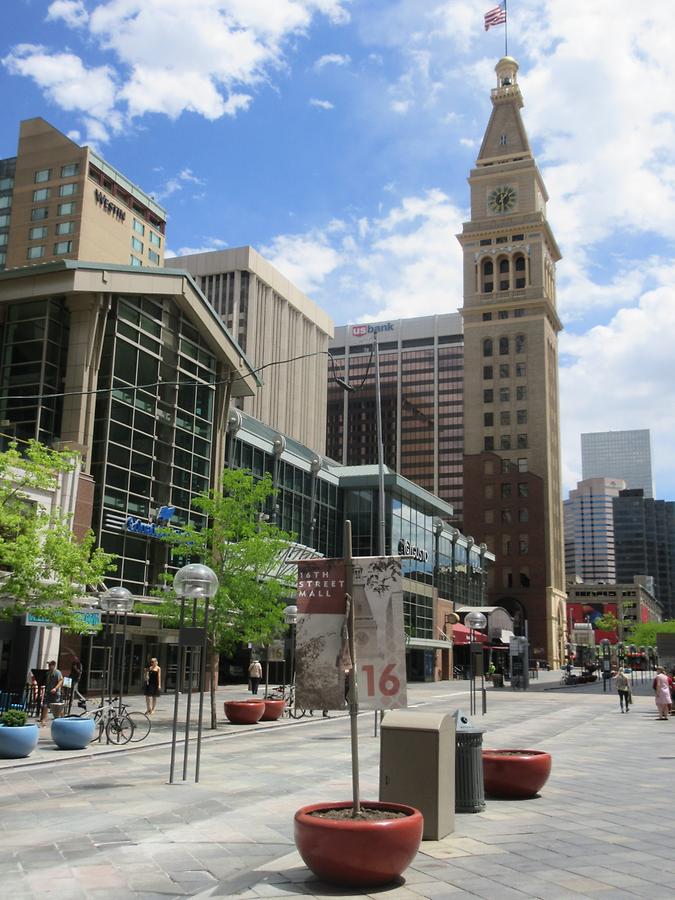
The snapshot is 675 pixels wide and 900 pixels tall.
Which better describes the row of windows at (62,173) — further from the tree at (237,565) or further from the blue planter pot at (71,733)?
the blue planter pot at (71,733)

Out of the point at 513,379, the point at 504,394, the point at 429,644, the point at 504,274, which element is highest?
the point at 504,274

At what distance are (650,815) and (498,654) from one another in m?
79.7

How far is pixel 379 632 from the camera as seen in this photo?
28.6 feet

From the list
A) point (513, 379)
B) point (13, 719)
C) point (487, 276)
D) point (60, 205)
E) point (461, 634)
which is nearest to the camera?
point (13, 719)

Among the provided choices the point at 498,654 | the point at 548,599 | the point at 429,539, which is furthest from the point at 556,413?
the point at 429,539

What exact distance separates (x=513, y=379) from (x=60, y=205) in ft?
207

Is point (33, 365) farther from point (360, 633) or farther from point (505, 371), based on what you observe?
point (505, 371)

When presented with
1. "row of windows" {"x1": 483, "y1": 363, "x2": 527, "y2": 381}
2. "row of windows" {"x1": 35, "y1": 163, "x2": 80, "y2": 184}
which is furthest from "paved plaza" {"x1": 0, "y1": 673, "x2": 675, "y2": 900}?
"row of windows" {"x1": 483, "y1": 363, "x2": 527, "y2": 381}

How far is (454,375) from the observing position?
18438 centimetres

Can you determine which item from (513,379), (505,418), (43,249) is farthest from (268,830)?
(513,379)

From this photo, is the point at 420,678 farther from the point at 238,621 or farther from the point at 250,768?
the point at 250,768

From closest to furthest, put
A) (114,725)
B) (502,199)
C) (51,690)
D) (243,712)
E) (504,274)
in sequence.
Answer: (114,725)
(51,690)
(243,712)
(504,274)
(502,199)

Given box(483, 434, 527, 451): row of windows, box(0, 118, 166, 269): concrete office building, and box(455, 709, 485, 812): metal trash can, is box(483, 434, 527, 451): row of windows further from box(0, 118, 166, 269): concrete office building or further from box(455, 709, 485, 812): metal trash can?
box(455, 709, 485, 812): metal trash can

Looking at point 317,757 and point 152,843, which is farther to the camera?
point 317,757
